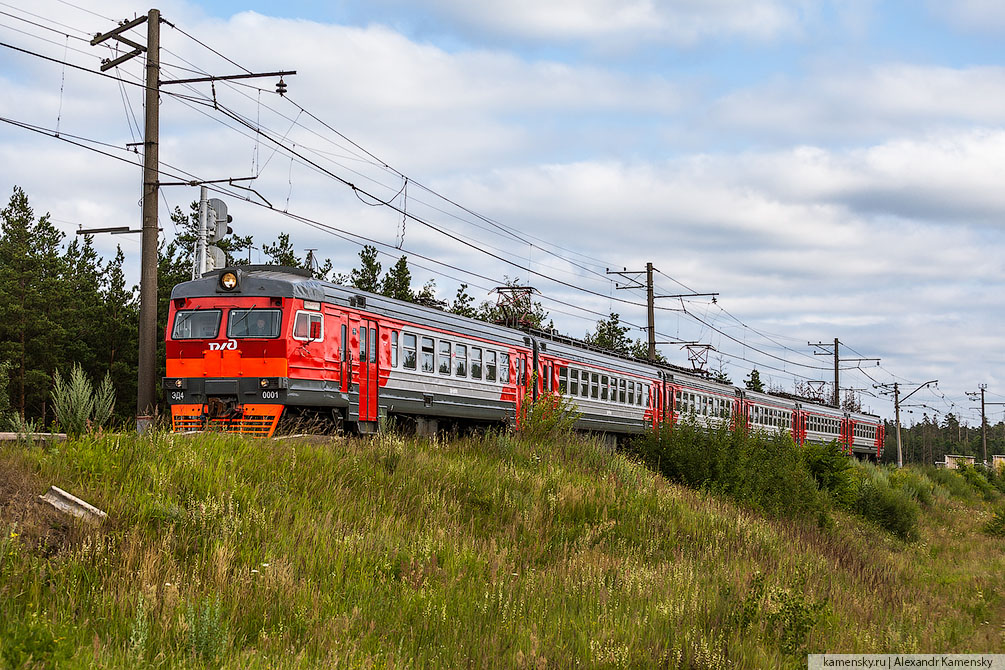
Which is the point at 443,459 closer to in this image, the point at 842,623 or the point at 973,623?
the point at 842,623

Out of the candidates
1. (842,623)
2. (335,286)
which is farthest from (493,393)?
(842,623)

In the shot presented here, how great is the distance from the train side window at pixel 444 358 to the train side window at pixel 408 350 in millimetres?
1216

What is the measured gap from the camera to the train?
15.9m

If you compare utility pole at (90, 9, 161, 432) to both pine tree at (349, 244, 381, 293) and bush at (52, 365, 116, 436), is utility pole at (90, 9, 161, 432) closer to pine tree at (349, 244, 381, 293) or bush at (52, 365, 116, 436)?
bush at (52, 365, 116, 436)

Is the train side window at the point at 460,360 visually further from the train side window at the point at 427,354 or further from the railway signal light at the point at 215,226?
the railway signal light at the point at 215,226

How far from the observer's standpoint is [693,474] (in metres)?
22.0

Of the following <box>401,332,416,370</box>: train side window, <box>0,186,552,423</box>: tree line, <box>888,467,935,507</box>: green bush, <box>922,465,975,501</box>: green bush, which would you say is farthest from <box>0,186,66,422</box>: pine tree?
<box>922,465,975,501</box>: green bush

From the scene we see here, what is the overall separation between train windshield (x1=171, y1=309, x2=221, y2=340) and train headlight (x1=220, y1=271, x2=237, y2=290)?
A: 1.48 ft

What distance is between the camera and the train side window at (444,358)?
20.4 meters

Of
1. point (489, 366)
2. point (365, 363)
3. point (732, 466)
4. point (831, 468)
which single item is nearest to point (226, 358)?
point (365, 363)

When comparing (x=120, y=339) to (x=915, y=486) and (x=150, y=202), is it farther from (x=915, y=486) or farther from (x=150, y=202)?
(x=915, y=486)

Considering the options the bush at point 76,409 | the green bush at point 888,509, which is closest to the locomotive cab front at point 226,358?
the bush at point 76,409

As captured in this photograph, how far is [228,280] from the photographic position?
54.6 ft

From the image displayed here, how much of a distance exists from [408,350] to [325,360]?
2.86 m
